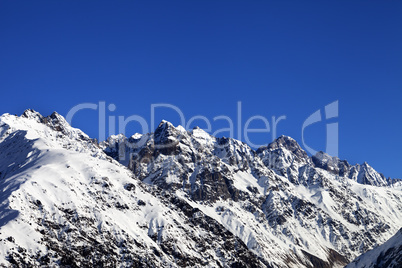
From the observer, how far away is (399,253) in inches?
7293

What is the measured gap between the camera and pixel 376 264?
197000 mm

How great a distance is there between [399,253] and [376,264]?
14.2m
